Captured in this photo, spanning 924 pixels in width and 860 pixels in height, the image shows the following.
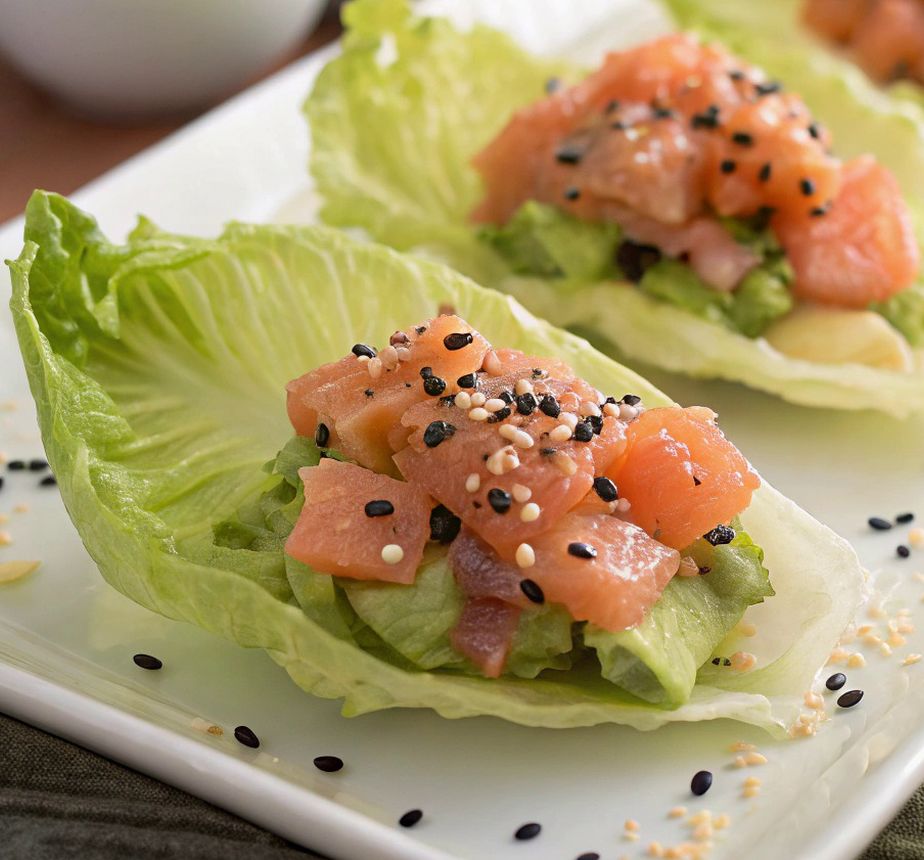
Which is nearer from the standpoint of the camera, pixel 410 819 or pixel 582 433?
pixel 410 819

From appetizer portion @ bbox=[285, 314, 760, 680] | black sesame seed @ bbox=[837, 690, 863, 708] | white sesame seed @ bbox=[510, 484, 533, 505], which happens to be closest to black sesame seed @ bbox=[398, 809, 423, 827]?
appetizer portion @ bbox=[285, 314, 760, 680]

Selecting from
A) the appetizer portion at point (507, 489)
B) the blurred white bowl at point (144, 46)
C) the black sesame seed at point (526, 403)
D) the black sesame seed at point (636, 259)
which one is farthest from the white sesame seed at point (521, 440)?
the blurred white bowl at point (144, 46)

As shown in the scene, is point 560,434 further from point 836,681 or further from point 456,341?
point 836,681

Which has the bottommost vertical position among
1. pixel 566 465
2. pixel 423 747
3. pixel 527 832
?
pixel 423 747

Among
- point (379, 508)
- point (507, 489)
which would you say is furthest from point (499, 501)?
point (379, 508)

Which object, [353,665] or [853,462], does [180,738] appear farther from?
[853,462]

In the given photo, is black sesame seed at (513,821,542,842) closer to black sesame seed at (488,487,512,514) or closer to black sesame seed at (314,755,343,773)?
black sesame seed at (314,755,343,773)

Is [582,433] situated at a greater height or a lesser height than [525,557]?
greater

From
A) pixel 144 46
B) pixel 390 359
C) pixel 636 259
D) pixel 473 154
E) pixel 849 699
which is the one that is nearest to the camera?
pixel 849 699
